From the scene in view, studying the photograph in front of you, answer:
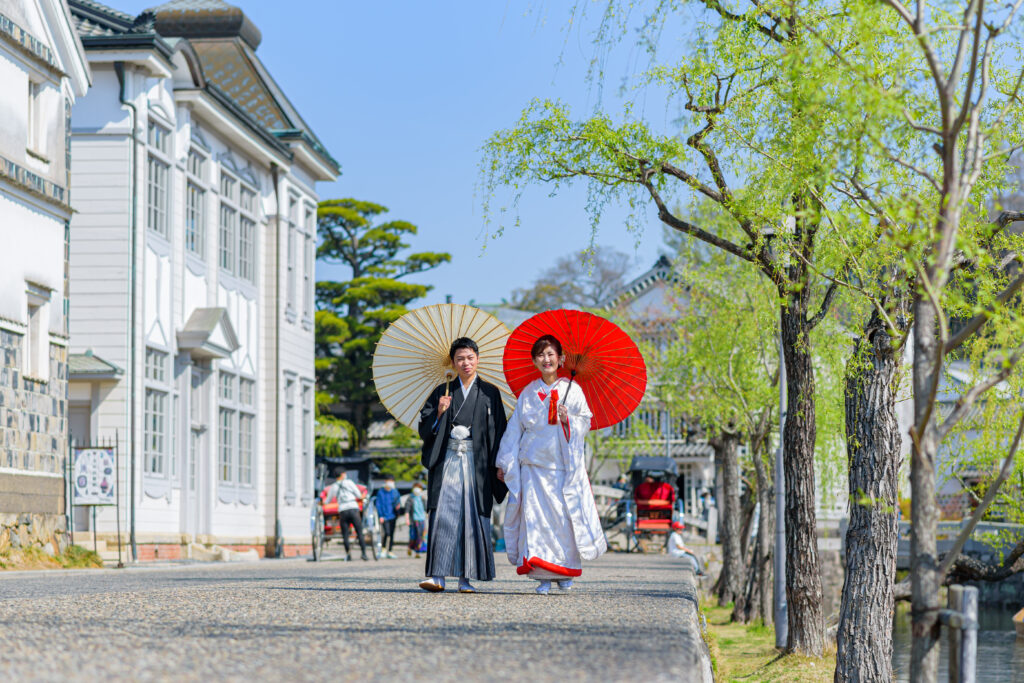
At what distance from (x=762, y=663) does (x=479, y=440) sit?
22.0 feet

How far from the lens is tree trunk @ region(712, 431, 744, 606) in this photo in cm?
2722

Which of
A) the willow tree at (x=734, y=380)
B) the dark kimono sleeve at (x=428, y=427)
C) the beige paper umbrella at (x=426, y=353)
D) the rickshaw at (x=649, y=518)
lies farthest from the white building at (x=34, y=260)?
the rickshaw at (x=649, y=518)

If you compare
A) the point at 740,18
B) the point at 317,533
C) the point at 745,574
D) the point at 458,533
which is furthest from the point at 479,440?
the point at 745,574

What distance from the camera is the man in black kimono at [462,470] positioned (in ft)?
34.1

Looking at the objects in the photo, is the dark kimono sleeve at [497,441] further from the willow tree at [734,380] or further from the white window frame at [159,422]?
the white window frame at [159,422]

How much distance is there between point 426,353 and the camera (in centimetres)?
1140

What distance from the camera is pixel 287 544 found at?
30406 mm

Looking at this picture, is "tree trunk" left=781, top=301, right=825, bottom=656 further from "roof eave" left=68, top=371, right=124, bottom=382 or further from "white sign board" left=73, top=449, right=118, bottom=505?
"roof eave" left=68, top=371, right=124, bottom=382

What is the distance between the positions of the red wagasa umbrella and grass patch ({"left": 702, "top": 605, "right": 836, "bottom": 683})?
2525 millimetres

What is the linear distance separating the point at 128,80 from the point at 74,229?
282 centimetres

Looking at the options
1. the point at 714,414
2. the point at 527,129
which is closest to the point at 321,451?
the point at 714,414

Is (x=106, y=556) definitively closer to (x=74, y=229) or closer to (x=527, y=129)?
(x=74, y=229)

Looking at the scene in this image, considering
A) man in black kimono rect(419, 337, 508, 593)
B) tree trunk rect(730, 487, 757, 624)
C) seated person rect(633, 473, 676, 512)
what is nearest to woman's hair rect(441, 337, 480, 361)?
man in black kimono rect(419, 337, 508, 593)

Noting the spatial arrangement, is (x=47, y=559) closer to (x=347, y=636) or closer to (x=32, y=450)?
(x=32, y=450)
